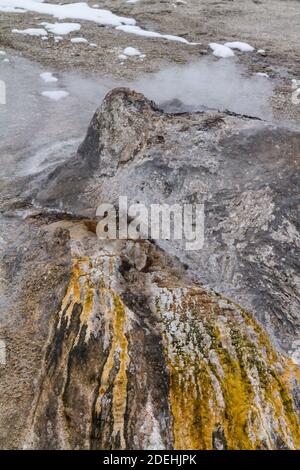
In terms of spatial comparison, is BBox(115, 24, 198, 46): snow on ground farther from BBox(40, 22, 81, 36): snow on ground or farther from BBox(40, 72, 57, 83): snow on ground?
BBox(40, 72, 57, 83): snow on ground

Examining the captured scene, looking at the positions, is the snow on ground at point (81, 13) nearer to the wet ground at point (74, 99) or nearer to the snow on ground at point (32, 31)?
the snow on ground at point (32, 31)

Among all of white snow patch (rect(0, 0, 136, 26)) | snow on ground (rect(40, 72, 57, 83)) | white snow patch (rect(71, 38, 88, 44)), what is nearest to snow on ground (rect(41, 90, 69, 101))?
snow on ground (rect(40, 72, 57, 83))

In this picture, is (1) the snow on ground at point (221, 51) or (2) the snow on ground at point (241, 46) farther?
(2) the snow on ground at point (241, 46)

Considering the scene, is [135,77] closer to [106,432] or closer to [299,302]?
[299,302]

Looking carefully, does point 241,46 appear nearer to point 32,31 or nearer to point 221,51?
point 221,51

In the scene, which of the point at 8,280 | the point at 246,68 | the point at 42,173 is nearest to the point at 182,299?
the point at 8,280

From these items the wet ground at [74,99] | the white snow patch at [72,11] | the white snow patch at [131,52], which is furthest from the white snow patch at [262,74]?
the white snow patch at [72,11]
